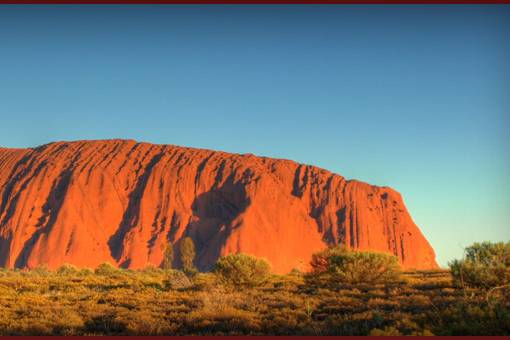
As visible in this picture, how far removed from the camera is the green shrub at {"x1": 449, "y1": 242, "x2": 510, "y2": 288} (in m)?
14.5

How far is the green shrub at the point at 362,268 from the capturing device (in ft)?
60.1

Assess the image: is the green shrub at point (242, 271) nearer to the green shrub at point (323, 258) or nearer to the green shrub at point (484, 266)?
the green shrub at point (323, 258)

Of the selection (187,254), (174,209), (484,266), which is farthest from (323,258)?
(174,209)

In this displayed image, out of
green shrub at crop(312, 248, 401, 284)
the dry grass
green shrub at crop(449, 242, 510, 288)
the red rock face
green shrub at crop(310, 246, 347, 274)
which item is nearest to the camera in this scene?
the dry grass

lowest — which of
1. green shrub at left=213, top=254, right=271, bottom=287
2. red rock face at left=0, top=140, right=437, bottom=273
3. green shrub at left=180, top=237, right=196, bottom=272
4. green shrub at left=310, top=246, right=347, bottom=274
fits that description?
green shrub at left=213, top=254, right=271, bottom=287

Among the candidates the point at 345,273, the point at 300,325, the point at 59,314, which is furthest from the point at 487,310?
the point at 59,314

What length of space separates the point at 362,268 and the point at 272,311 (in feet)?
24.1

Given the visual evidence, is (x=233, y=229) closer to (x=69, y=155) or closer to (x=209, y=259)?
(x=209, y=259)

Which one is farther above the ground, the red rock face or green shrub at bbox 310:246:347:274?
the red rock face

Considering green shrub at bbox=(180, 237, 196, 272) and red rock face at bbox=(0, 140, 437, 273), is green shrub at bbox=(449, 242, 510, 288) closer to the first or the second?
green shrub at bbox=(180, 237, 196, 272)

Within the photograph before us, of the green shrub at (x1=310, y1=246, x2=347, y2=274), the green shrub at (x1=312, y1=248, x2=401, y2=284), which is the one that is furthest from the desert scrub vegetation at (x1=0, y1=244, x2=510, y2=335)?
the green shrub at (x1=310, y1=246, x2=347, y2=274)

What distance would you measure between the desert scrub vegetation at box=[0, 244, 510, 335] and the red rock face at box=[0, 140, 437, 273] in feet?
130

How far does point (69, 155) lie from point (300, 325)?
66262 millimetres

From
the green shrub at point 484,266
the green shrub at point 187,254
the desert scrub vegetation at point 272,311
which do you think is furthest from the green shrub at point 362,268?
the green shrub at point 187,254
